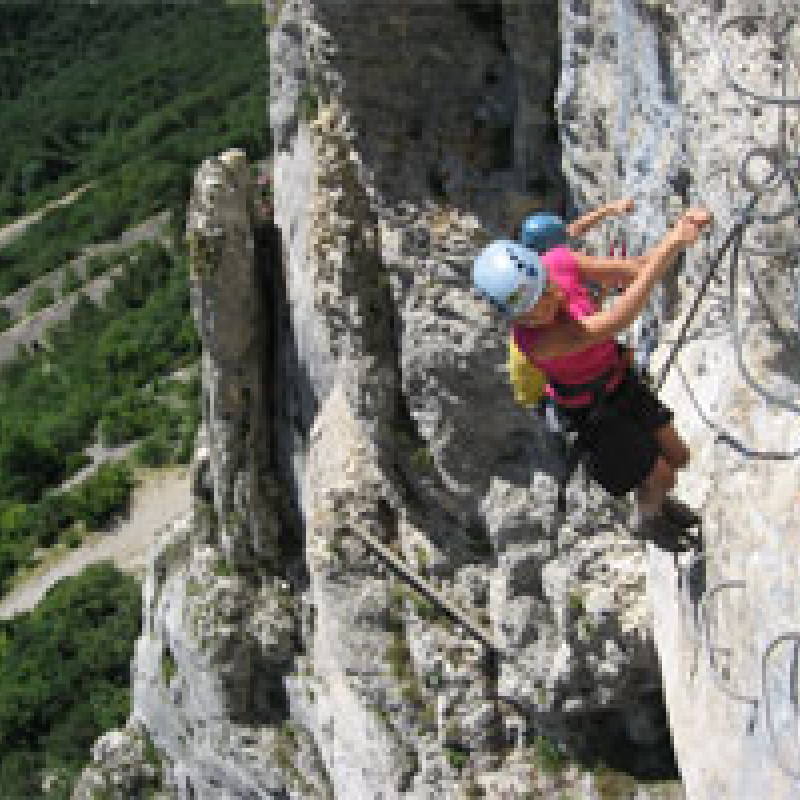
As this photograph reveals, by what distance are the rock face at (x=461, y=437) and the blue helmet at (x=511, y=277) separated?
1626 millimetres

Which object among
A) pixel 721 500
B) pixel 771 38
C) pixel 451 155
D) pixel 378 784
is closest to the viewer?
pixel 771 38

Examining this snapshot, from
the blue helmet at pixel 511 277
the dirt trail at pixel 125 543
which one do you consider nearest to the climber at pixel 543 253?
the blue helmet at pixel 511 277

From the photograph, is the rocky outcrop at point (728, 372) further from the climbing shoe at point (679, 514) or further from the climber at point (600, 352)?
the climber at point (600, 352)

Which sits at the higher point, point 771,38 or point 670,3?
point 670,3

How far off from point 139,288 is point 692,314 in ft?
232

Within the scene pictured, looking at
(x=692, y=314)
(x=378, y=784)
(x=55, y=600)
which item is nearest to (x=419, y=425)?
(x=378, y=784)

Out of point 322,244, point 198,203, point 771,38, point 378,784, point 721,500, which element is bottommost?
point 378,784

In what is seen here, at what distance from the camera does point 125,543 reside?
4400 centimetres

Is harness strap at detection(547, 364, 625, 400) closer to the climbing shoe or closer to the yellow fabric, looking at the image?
the yellow fabric

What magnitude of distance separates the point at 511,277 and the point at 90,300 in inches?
2917

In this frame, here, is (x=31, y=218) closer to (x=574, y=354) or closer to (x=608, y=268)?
(x=608, y=268)

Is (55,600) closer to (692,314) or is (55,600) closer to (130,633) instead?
(130,633)

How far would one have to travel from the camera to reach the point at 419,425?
1370 centimetres

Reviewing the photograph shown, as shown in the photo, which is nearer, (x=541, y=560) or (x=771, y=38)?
(x=771, y=38)
